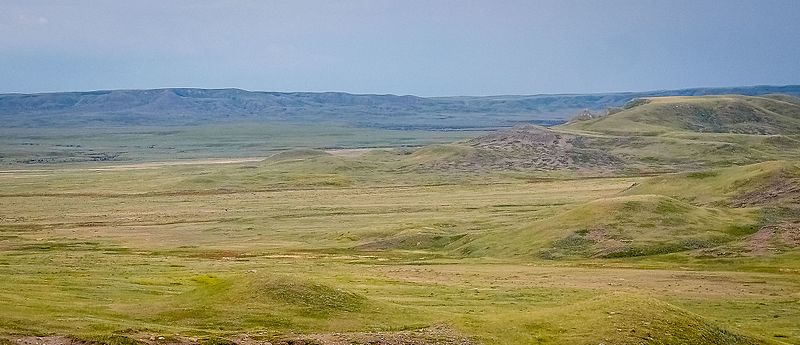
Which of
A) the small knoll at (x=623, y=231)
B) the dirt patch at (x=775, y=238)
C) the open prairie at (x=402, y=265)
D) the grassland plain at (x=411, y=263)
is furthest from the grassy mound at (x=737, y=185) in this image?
the dirt patch at (x=775, y=238)

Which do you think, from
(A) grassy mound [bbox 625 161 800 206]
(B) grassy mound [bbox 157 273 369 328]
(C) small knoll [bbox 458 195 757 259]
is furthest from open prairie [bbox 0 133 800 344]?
(A) grassy mound [bbox 625 161 800 206]

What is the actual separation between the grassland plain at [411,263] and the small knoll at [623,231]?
275 mm

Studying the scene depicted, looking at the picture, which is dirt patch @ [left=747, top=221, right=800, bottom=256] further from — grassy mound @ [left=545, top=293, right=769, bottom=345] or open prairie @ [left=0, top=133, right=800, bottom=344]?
grassy mound @ [left=545, top=293, right=769, bottom=345]

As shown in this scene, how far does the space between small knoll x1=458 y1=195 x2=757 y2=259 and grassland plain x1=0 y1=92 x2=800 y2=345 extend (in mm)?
275

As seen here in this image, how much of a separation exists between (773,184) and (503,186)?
7430 centimetres

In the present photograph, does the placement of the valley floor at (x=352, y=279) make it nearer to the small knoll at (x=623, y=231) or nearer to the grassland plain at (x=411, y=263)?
the grassland plain at (x=411, y=263)

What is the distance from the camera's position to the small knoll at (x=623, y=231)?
8656 centimetres

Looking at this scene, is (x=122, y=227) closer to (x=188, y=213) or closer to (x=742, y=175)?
(x=188, y=213)

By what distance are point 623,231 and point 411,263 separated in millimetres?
22526

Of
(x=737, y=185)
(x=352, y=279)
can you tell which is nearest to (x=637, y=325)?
(x=352, y=279)

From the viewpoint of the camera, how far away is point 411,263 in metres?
85.4

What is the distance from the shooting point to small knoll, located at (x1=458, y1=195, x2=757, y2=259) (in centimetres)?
8656

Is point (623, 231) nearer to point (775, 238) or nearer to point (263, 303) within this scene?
point (775, 238)

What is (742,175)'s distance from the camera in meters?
116
